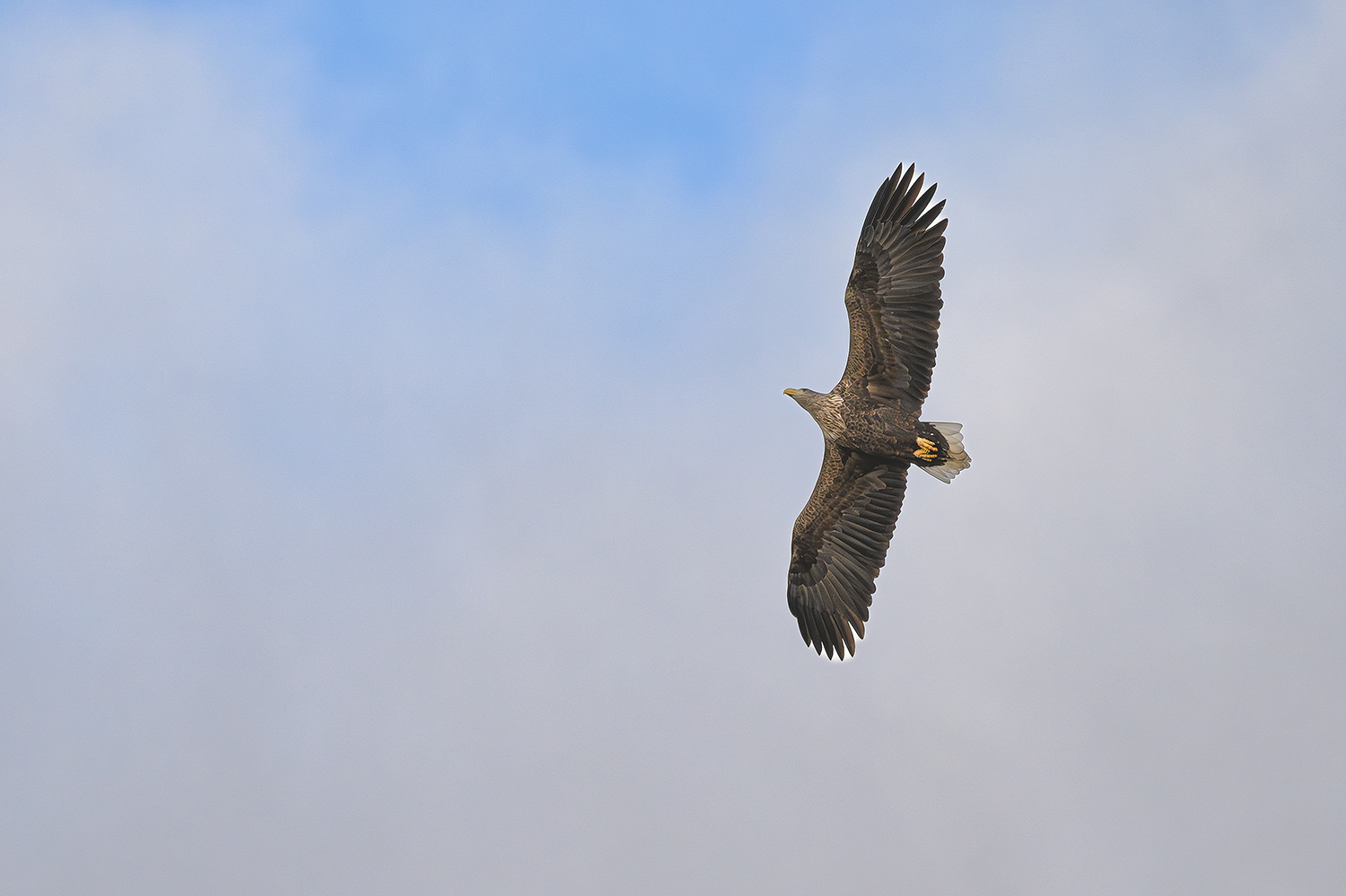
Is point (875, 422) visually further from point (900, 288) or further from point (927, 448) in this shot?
point (900, 288)

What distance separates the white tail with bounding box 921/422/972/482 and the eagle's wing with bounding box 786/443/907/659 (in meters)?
0.69

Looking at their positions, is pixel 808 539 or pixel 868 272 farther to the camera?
pixel 808 539

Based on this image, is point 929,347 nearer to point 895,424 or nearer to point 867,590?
point 895,424

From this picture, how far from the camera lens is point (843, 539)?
1964cm

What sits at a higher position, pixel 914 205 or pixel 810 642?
pixel 914 205

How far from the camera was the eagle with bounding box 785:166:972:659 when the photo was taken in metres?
18.2

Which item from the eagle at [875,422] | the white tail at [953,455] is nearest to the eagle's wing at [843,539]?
the eagle at [875,422]

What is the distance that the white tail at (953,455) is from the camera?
1848 centimetres

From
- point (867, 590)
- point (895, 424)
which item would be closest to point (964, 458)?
point (895, 424)

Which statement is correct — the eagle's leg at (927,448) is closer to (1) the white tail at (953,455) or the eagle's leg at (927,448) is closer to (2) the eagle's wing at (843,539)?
(1) the white tail at (953,455)

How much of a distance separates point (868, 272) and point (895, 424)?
2.14 meters

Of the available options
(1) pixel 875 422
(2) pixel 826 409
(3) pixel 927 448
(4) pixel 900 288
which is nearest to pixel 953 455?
(3) pixel 927 448

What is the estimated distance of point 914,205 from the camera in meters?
18.2

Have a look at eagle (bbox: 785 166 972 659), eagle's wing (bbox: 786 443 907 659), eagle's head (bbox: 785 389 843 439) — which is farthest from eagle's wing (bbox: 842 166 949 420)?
eagle's wing (bbox: 786 443 907 659)
